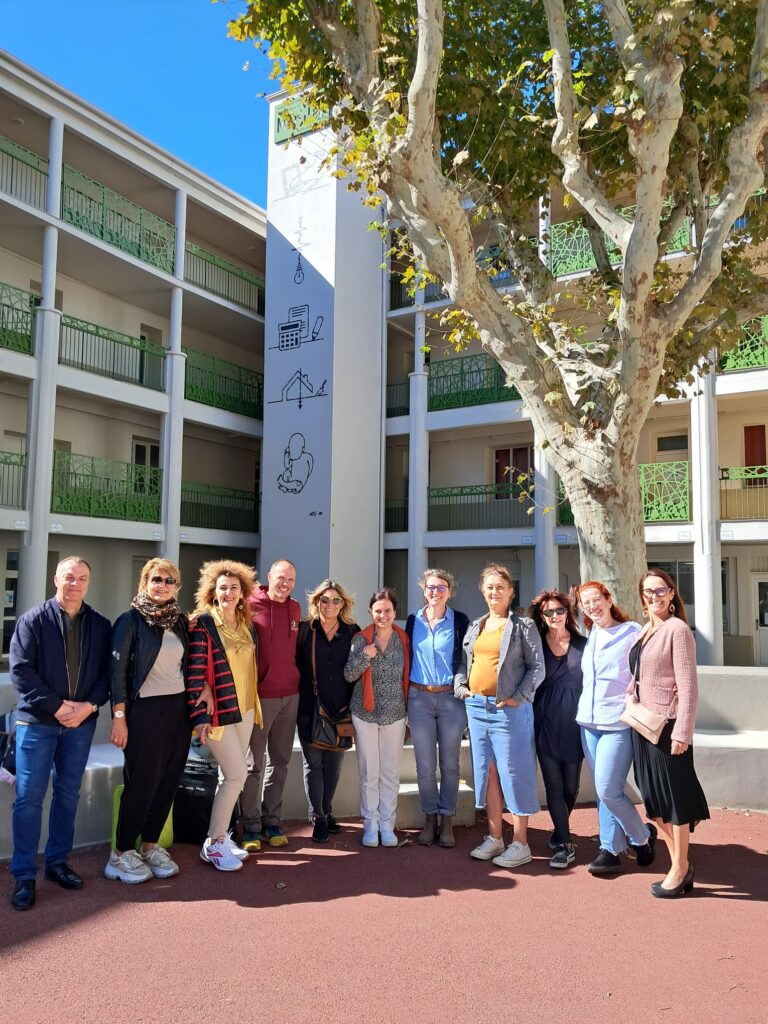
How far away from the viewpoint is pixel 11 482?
16.9 m

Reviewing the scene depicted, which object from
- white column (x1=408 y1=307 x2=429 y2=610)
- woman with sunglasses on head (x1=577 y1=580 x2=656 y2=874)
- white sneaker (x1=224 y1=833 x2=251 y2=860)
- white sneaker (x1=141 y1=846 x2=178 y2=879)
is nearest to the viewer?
white sneaker (x1=141 y1=846 x2=178 y2=879)

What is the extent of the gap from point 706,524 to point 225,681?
13.8m

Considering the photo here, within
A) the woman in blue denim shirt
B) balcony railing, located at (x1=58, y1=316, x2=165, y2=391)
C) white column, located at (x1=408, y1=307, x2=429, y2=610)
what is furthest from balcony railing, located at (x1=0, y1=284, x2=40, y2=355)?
the woman in blue denim shirt

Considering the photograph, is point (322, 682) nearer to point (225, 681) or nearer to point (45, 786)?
point (225, 681)

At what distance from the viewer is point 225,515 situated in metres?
21.4

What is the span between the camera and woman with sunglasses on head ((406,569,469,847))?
6.04m

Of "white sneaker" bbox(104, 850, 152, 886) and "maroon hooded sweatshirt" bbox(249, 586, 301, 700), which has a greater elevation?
"maroon hooded sweatshirt" bbox(249, 586, 301, 700)

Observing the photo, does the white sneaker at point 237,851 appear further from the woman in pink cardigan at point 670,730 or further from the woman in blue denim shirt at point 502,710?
the woman in pink cardigan at point 670,730

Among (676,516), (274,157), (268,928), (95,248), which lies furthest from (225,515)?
(268,928)

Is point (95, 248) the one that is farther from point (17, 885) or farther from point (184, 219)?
point (17, 885)

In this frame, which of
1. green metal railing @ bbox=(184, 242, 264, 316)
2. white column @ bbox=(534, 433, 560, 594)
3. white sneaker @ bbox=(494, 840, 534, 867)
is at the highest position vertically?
green metal railing @ bbox=(184, 242, 264, 316)

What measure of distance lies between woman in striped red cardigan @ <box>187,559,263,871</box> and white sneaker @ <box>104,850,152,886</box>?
0.45 meters

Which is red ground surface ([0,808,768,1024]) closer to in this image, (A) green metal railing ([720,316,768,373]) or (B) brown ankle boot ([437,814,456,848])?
(B) brown ankle boot ([437,814,456,848])

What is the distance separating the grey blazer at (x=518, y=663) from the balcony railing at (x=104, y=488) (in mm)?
13642
